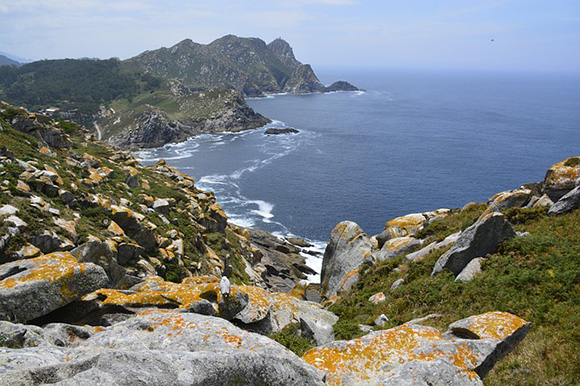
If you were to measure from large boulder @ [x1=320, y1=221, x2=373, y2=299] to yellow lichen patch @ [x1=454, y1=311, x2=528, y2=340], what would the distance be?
55.3 feet

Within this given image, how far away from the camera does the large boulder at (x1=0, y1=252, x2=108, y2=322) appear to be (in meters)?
10.4

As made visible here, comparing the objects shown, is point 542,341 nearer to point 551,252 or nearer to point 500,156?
point 551,252

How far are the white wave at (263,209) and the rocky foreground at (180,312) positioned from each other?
62.7 meters

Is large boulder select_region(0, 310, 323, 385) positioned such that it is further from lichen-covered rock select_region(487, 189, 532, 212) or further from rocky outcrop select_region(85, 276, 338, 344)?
lichen-covered rock select_region(487, 189, 532, 212)

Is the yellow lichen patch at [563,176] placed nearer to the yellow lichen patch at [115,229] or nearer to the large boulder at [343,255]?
the large boulder at [343,255]

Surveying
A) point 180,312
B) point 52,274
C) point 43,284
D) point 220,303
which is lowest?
point 220,303

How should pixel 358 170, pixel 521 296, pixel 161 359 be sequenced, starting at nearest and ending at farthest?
1. pixel 161 359
2. pixel 521 296
3. pixel 358 170

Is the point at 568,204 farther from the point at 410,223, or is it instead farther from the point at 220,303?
the point at 220,303

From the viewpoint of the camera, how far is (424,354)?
907cm

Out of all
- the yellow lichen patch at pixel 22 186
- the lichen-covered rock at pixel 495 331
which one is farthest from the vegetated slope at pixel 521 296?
the yellow lichen patch at pixel 22 186

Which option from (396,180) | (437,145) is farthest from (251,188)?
(437,145)

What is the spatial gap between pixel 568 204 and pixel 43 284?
25.8 metres

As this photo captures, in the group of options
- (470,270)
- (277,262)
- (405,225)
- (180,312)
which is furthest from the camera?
(277,262)

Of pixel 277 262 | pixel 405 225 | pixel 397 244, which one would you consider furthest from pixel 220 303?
pixel 277 262
